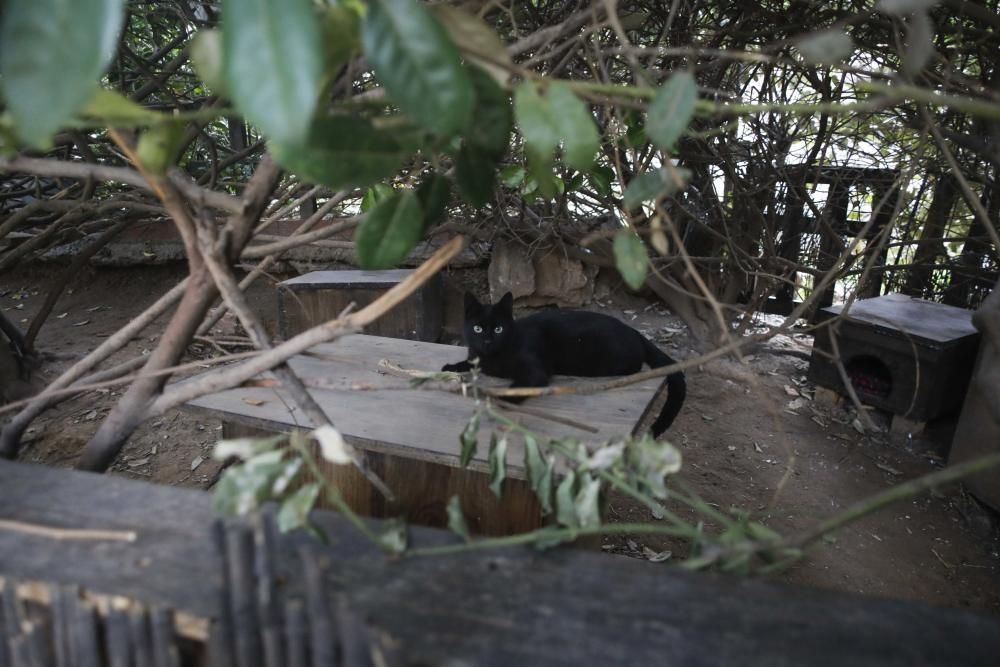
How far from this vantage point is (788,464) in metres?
1.86

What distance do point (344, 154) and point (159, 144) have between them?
196 mm

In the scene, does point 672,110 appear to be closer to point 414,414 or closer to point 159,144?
point 159,144

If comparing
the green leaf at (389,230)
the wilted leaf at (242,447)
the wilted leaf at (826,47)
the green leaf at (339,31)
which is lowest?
the wilted leaf at (242,447)

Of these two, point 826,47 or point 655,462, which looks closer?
point 826,47

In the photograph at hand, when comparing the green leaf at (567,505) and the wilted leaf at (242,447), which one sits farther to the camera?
the green leaf at (567,505)

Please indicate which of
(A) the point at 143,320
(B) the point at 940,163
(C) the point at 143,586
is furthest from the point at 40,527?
(B) the point at 940,163

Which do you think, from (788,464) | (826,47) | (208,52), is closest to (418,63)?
(208,52)

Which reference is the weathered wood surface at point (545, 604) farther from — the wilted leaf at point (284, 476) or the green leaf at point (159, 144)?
the green leaf at point (159, 144)

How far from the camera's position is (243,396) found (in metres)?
1.72

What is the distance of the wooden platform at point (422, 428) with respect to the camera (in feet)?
4.63

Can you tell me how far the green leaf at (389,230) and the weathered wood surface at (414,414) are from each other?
26.8 inches

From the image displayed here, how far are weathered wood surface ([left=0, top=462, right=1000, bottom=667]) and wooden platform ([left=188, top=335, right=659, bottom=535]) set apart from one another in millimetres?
585

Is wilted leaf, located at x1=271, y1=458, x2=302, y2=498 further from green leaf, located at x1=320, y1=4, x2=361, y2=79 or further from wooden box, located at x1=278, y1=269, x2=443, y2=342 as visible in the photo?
wooden box, located at x1=278, y1=269, x2=443, y2=342

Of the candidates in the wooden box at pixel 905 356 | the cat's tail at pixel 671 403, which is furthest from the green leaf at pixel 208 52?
the wooden box at pixel 905 356
